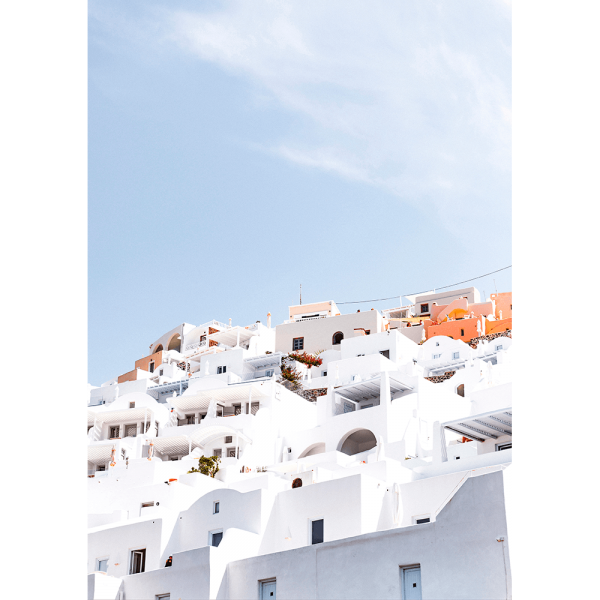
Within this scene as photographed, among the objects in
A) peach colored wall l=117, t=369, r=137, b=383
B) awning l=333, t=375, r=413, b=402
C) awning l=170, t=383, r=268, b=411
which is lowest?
awning l=333, t=375, r=413, b=402

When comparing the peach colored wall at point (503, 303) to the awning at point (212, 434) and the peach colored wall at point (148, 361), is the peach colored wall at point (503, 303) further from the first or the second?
the awning at point (212, 434)

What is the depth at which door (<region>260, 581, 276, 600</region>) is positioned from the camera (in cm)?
1756

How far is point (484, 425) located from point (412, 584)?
5222mm

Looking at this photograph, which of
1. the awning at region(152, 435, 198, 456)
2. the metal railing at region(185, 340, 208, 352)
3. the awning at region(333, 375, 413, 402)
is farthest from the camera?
the metal railing at region(185, 340, 208, 352)

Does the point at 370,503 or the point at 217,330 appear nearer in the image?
the point at 370,503

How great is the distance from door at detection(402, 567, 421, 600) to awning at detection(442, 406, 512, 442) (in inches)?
176

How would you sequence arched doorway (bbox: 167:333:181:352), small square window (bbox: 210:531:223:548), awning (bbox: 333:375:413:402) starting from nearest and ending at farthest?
1. small square window (bbox: 210:531:223:548)
2. awning (bbox: 333:375:413:402)
3. arched doorway (bbox: 167:333:181:352)

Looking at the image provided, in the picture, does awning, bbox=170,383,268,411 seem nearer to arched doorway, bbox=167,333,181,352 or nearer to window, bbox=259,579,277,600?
window, bbox=259,579,277,600

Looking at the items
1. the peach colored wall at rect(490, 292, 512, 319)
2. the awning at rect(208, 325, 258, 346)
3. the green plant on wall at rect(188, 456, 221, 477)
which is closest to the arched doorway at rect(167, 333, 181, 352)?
the awning at rect(208, 325, 258, 346)

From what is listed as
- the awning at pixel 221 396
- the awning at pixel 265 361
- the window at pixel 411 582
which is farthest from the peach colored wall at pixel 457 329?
the window at pixel 411 582
